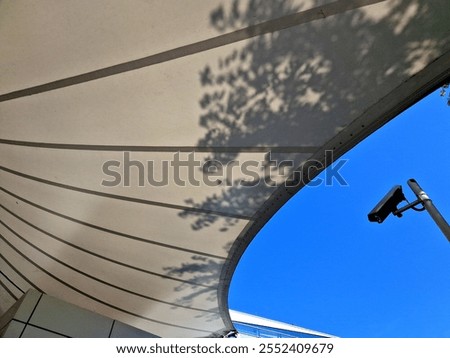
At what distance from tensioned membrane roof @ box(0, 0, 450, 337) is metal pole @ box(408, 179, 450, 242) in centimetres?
75

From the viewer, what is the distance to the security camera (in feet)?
7.29

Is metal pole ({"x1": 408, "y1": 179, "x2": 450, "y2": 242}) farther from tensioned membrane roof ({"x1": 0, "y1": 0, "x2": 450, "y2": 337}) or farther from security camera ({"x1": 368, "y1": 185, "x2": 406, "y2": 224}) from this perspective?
tensioned membrane roof ({"x1": 0, "y1": 0, "x2": 450, "y2": 337})

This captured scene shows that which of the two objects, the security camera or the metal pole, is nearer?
the metal pole

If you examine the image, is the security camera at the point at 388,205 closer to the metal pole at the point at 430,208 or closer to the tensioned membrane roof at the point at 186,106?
the metal pole at the point at 430,208

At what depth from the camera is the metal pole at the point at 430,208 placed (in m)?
1.86

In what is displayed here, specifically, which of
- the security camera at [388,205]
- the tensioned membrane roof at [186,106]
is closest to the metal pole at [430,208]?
the security camera at [388,205]

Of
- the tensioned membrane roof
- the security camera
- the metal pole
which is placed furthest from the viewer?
the security camera

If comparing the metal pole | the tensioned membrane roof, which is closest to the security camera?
the metal pole

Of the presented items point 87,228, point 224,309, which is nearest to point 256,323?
point 224,309

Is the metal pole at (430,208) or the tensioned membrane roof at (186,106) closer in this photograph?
the tensioned membrane roof at (186,106)

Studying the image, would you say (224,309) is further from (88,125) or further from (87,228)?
(88,125)

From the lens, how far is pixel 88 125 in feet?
6.53

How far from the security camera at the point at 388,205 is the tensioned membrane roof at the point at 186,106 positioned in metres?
0.66

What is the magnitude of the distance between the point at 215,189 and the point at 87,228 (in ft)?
4.39
